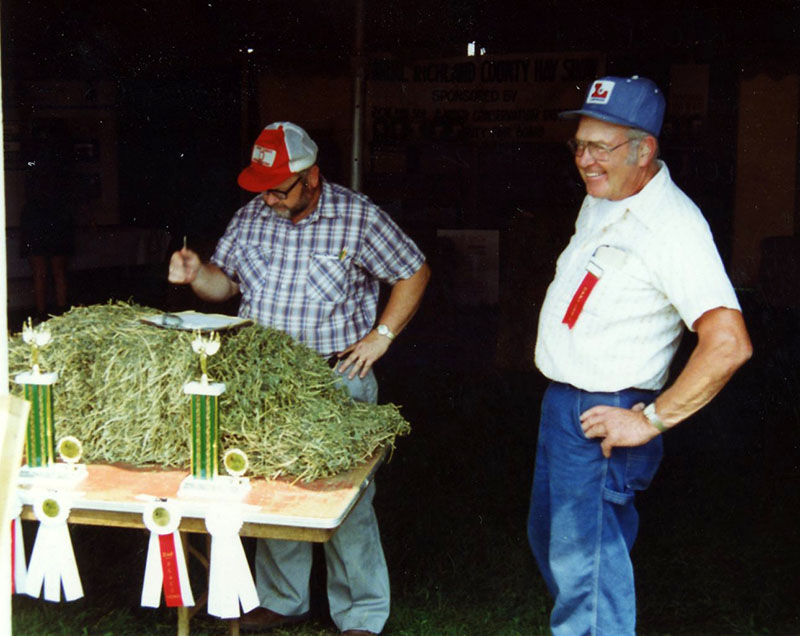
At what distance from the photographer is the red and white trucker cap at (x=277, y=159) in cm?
356

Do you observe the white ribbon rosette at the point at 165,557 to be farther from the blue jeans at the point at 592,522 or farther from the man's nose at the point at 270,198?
the man's nose at the point at 270,198

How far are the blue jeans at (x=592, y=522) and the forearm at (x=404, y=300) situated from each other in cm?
93

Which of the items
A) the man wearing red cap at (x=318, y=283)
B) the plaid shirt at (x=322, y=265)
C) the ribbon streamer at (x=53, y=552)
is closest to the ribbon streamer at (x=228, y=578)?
the ribbon streamer at (x=53, y=552)

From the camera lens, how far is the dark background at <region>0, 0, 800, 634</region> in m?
4.80

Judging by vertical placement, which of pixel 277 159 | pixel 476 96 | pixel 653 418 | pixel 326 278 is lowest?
pixel 653 418

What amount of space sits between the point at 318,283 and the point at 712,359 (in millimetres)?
1567

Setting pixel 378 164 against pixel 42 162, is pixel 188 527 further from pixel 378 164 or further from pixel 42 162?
pixel 378 164

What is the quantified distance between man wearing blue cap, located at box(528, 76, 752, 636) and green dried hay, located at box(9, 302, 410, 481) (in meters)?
0.66

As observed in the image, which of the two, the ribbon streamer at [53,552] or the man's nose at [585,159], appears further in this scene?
the man's nose at [585,159]

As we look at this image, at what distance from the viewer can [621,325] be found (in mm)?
2875

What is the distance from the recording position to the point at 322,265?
12.0 ft

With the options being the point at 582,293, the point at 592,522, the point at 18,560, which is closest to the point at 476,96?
the point at 582,293

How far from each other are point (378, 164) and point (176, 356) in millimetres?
6640

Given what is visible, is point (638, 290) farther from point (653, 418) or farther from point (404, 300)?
point (404, 300)
